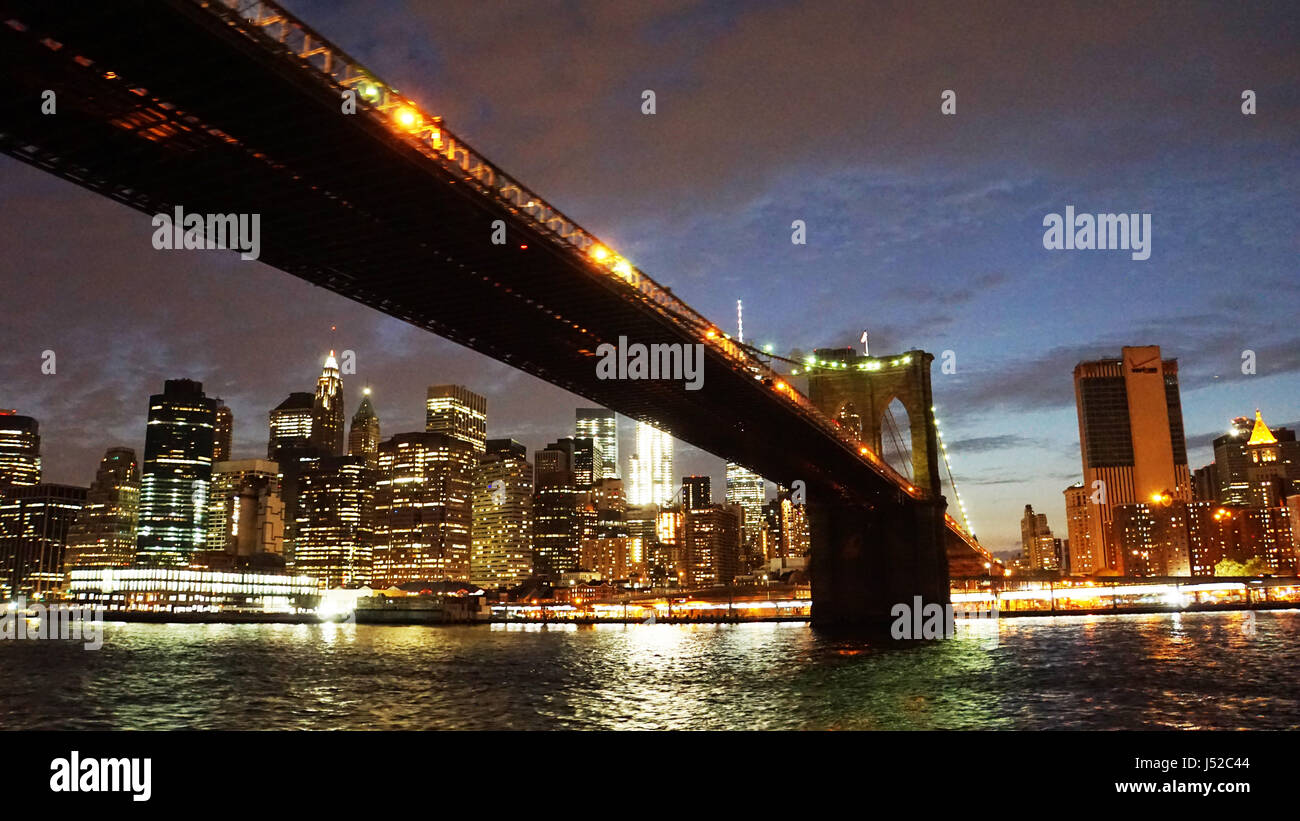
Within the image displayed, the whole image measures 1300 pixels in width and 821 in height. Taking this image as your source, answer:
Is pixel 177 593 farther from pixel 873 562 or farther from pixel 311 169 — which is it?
pixel 311 169

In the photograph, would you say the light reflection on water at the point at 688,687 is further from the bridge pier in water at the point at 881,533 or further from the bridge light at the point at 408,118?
the bridge light at the point at 408,118

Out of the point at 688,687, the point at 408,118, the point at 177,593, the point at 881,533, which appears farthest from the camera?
the point at 177,593

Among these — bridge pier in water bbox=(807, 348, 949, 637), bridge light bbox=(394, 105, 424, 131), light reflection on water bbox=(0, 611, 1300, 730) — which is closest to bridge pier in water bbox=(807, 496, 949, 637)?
bridge pier in water bbox=(807, 348, 949, 637)

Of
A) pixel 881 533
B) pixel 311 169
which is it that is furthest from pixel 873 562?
pixel 311 169

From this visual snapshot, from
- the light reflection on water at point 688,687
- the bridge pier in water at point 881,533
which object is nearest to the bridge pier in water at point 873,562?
the bridge pier in water at point 881,533

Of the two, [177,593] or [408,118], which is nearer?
[408,118]
